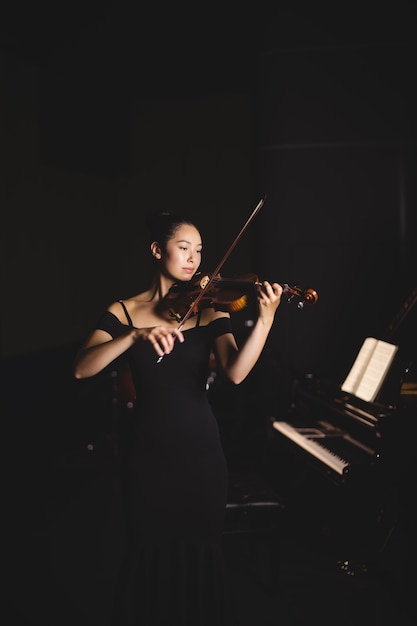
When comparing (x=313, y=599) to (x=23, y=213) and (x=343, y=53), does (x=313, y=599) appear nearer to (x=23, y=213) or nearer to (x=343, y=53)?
(x=343, y=53)

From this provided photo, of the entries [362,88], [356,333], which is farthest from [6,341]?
[362,88]

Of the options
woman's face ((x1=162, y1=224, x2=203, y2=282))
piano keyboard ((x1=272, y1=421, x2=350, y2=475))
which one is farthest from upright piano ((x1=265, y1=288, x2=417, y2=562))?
woman's face ((x1=162, y1=224, x2=203, y2=282))

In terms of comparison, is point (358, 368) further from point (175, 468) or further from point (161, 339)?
point (161, 339)

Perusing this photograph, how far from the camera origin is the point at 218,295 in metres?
2.33

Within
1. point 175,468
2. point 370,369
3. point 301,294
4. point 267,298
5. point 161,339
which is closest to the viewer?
point 161,339

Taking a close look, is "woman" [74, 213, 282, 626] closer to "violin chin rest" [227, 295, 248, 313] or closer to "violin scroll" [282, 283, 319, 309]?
"violin chin rest" [227, 295, 248, 313]

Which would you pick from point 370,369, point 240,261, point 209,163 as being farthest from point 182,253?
point 209,163

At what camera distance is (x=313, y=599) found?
3430 mm

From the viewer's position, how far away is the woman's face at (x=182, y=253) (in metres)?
2.28

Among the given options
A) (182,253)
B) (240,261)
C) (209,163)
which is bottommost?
(240,261)

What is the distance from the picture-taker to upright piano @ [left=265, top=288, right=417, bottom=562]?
9.92 ft

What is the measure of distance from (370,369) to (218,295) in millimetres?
1481

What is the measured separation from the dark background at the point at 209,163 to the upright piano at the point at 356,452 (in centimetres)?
35

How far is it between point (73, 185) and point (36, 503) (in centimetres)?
377
